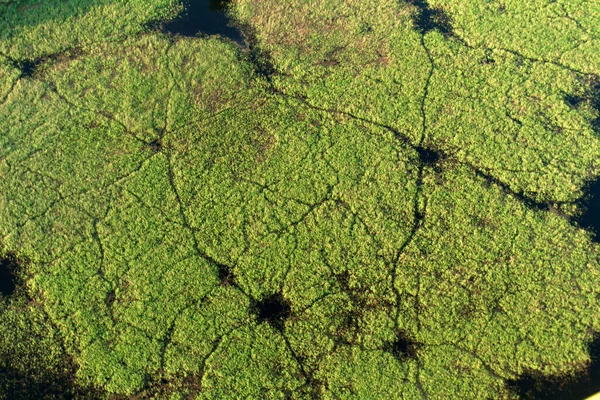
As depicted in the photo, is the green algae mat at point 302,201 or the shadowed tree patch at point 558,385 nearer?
the shadowed tree patch at point 558,385

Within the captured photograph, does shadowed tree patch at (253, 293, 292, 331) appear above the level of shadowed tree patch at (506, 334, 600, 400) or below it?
above

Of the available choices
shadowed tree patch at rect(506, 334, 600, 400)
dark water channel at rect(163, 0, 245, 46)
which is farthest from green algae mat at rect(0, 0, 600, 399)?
dark water channel at rect(163, 0, 245, 46)

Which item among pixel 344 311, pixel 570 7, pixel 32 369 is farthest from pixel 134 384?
pixel 570 7

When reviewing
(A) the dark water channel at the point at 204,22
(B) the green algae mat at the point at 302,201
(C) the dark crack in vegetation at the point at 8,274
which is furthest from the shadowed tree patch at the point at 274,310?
(A) the dark water channel at the point at 204,22

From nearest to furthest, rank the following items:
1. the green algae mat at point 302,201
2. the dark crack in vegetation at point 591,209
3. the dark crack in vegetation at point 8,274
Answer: the green algae mat at point 302,201
the dark crack in vegetation at point 8,274
the dark crack in vegetation at point 591,209

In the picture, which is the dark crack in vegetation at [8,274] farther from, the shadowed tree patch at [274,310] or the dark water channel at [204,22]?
the dark water channel at [204,22]

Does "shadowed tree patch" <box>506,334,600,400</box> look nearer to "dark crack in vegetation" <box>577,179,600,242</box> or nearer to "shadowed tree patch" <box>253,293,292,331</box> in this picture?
"dark crack in vegetation" <box>577,179,600,242</box>
